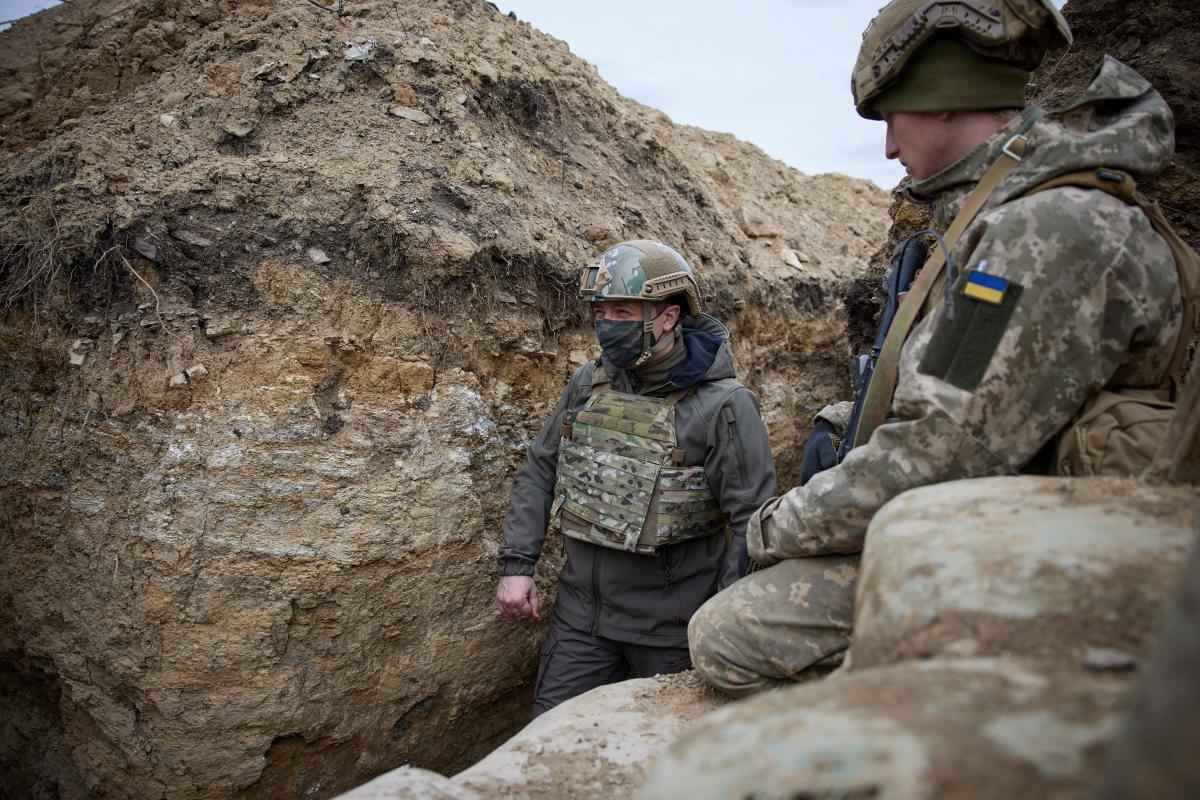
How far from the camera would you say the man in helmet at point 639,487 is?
3627mm

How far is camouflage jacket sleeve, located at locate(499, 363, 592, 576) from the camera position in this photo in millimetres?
3908

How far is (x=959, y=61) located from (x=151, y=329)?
376cm

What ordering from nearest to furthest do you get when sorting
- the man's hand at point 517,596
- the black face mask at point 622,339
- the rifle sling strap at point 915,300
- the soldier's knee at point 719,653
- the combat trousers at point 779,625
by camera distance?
the rifle sling strap at point 915,300 → the combat trousers at point 779,625 → the soldier's knee at point 719,653 → the black face mask at point 622,339 → the man's hand at point 517,596

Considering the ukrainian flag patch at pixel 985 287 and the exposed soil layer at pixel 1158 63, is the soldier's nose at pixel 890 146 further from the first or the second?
the exposed soil layer at pixel 1158 63

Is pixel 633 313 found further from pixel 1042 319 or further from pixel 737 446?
pixel 1042 319

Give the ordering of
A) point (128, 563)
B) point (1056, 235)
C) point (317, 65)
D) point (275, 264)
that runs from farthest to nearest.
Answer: point (317, 65) < point (275, 264) < point (128, 563) < point (1056, 235)

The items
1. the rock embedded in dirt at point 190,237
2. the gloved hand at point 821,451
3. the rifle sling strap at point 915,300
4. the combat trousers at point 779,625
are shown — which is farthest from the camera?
the rock embedded in dirt at point 190,237

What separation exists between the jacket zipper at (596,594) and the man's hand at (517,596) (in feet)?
0.98

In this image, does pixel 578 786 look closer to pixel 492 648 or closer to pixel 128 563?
pixel 492 648

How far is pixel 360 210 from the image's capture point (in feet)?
14.0

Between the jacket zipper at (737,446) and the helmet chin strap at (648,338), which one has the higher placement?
the helmet chin strap at (648,338)

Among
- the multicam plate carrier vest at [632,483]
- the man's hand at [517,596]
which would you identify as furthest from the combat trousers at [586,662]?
the multicam plate carrier vest at [632,483]

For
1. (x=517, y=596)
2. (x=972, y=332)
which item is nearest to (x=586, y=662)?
(x=517, y=596)

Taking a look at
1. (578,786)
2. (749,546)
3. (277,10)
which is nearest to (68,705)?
(578,786)
